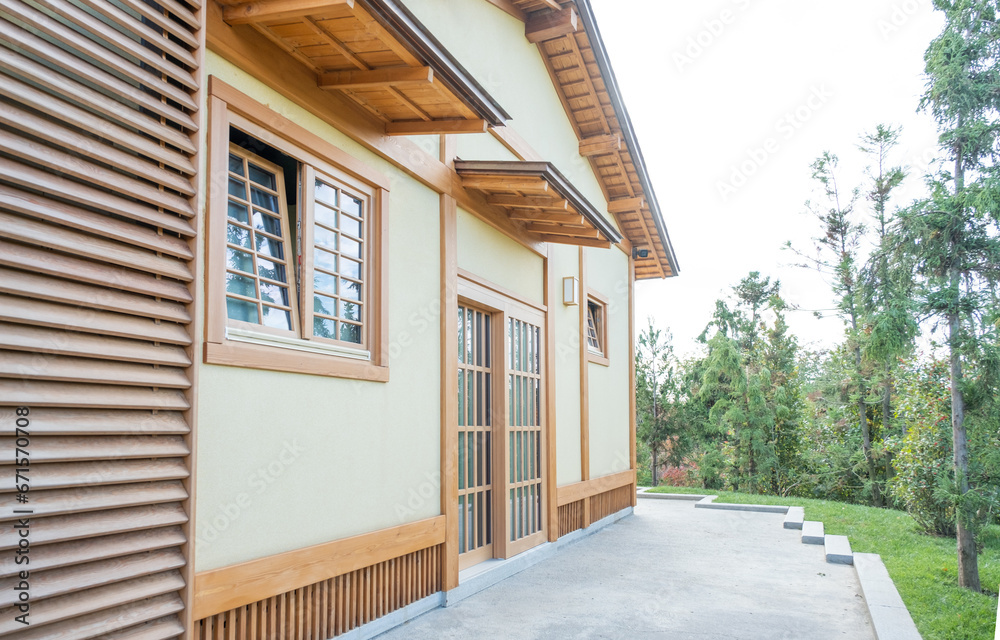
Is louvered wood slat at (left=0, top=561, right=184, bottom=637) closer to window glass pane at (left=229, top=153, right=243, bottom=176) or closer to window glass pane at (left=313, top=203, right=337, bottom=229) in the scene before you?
window glass pane at (left=229, top=153, right=243, bottom=176)

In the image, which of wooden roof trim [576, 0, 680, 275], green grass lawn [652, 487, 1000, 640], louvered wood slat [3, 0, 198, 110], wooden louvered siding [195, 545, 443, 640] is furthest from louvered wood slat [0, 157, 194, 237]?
wooden roof trim [576, 0, 680, 275]

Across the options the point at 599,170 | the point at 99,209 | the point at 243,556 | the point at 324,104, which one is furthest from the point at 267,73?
the point at 599,170

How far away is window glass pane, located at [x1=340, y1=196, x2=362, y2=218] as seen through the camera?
4.43 m

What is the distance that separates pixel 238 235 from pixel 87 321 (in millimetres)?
1370

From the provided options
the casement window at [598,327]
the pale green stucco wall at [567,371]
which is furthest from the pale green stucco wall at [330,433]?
the casement window at [598,327]

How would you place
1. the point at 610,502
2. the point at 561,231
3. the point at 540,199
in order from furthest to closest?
the point at 610,502 < the point at 561,231 < the point at 540,199

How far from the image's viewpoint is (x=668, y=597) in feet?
18.8

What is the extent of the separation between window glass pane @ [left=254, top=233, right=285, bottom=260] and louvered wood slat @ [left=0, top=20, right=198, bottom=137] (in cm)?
105

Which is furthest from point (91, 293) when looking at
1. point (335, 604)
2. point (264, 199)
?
point (335, 604)

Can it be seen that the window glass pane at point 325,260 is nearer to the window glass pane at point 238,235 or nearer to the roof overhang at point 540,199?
the window glass pane at point 238,235

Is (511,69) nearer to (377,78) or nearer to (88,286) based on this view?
(377,78)

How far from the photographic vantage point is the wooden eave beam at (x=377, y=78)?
3.94 meters

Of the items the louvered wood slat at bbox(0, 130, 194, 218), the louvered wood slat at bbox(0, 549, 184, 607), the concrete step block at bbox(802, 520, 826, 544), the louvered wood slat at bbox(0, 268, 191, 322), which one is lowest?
the concrete step block at bbox(802, 520, 826, 544)

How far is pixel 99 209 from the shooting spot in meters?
2.44
